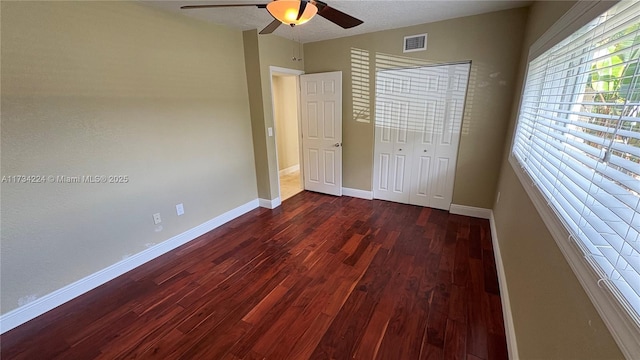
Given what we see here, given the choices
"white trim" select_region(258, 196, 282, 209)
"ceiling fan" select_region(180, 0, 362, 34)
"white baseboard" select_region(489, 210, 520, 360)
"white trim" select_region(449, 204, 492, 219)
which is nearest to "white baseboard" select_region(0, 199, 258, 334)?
"white trim" select_region(258, 196, 282, 209)

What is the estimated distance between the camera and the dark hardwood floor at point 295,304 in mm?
1693

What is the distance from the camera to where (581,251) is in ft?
2.99

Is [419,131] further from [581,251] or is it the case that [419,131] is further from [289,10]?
[581,251]

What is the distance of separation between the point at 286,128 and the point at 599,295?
209 inches

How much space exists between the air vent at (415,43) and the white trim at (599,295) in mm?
2669

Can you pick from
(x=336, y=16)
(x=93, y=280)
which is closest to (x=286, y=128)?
(x=336, y=16)

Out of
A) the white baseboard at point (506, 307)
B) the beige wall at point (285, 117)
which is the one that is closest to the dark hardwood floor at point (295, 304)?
the white baseboard at point (506, 307)

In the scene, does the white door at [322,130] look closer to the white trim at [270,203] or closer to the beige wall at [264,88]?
A: the beige wall at [264,88]

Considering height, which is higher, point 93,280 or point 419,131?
point 419,131

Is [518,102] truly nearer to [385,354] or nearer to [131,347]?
[385,354]

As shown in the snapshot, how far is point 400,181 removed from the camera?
392 centimetres

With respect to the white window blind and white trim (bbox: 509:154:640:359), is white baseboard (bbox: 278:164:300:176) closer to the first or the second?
the white window blind

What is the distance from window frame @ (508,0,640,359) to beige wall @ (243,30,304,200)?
2864 mm

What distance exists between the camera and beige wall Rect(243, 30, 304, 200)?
3379 mm
